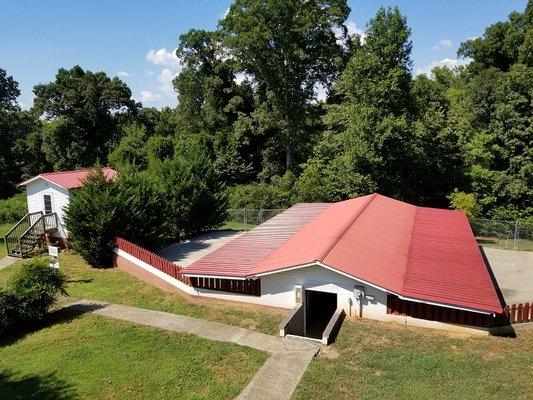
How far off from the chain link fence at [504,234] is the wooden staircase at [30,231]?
81.3ft

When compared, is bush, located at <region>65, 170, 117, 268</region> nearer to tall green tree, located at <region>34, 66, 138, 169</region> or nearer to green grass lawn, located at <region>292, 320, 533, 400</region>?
green grass lawn, located at <region>292, 320, 533, 400</region>

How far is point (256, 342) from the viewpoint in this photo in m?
13.7

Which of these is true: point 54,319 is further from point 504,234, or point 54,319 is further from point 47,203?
point 504,234

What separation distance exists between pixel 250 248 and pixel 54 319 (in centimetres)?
813

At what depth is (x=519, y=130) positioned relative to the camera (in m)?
31.6

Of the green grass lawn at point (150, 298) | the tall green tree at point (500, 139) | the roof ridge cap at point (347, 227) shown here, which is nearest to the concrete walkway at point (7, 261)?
the green grass lawn at point (150, 298)

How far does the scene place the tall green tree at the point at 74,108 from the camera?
48500 mm

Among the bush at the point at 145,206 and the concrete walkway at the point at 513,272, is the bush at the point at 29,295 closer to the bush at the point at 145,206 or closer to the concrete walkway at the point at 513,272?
the bush at the point at 145,206

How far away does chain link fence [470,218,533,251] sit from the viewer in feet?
79.5

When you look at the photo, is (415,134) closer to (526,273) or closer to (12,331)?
(526,273)

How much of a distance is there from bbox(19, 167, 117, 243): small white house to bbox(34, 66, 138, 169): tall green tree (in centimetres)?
2456

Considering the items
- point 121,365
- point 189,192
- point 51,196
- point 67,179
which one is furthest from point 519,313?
point 51,196

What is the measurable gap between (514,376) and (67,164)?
159 ft

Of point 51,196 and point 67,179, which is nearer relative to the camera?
point 51,196
